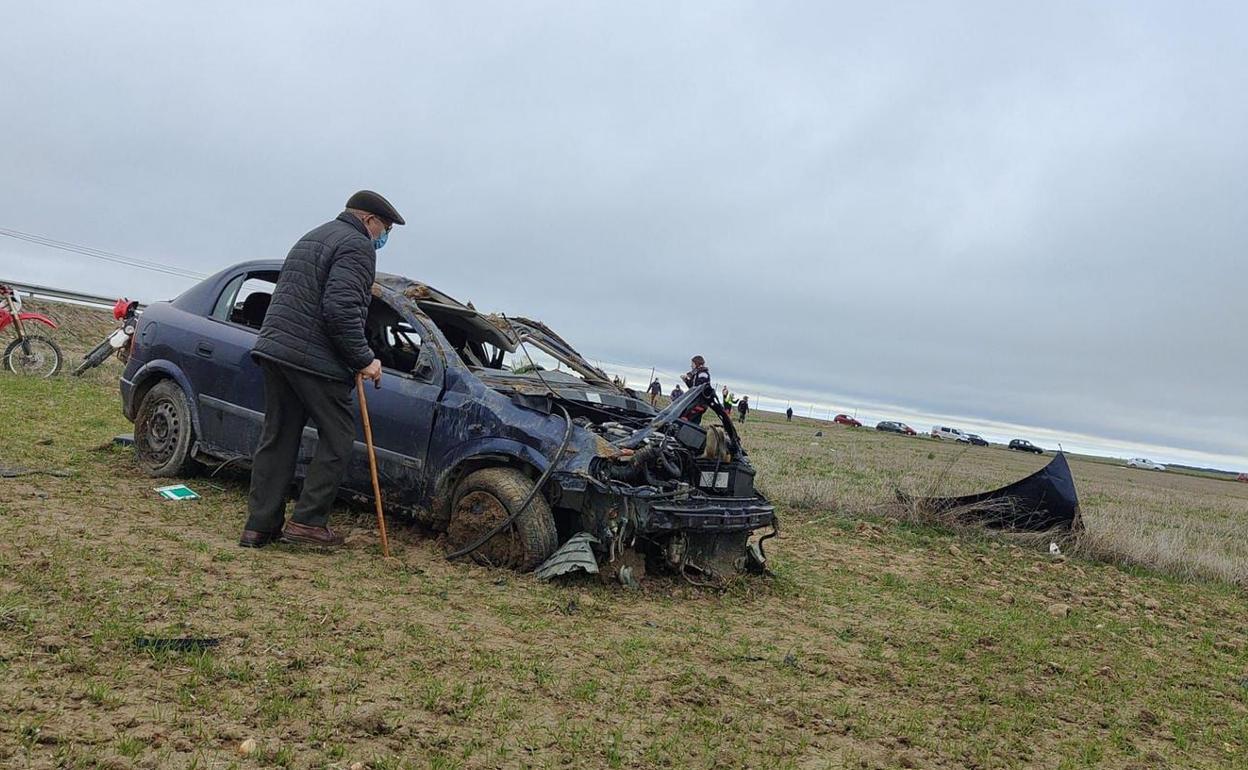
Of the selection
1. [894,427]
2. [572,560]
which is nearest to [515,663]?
[572,560]

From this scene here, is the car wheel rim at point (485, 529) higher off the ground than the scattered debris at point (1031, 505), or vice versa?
the scattered debris at point (1031, 505)

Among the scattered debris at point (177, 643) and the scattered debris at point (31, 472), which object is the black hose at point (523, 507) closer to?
the scattered debris at point (177, 643)

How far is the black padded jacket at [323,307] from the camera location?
4.16 metres

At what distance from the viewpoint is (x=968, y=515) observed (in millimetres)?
8617

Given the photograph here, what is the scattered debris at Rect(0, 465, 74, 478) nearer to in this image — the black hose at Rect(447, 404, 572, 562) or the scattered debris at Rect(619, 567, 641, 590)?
the black hose at Rect(447, 404, 572, 562)

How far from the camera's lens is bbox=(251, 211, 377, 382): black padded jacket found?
13.6 ft

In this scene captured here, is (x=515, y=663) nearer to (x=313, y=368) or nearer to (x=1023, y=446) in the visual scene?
(x=313, y=368)

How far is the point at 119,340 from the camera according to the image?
1148cm

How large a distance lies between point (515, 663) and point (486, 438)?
1743 millimetres

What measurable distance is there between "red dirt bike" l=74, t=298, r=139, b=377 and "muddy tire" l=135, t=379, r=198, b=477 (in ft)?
22.2

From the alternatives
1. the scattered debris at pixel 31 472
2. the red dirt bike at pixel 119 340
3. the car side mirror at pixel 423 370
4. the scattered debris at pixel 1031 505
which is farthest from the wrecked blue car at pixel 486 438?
the red dirt bike at pixel 119 340

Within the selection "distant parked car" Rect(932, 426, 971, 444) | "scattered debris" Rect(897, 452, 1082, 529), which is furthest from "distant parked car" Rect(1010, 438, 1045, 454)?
"scattered debris" Rect(897, 452, 1082, 529)

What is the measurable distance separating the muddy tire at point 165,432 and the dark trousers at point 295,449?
5.24ft

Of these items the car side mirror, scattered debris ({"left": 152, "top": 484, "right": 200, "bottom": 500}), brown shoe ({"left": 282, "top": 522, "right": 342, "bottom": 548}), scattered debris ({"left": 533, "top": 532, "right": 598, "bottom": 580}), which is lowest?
scattered debris ({"left": 152, "top": 484, "right": 200, "bottom": 500})
